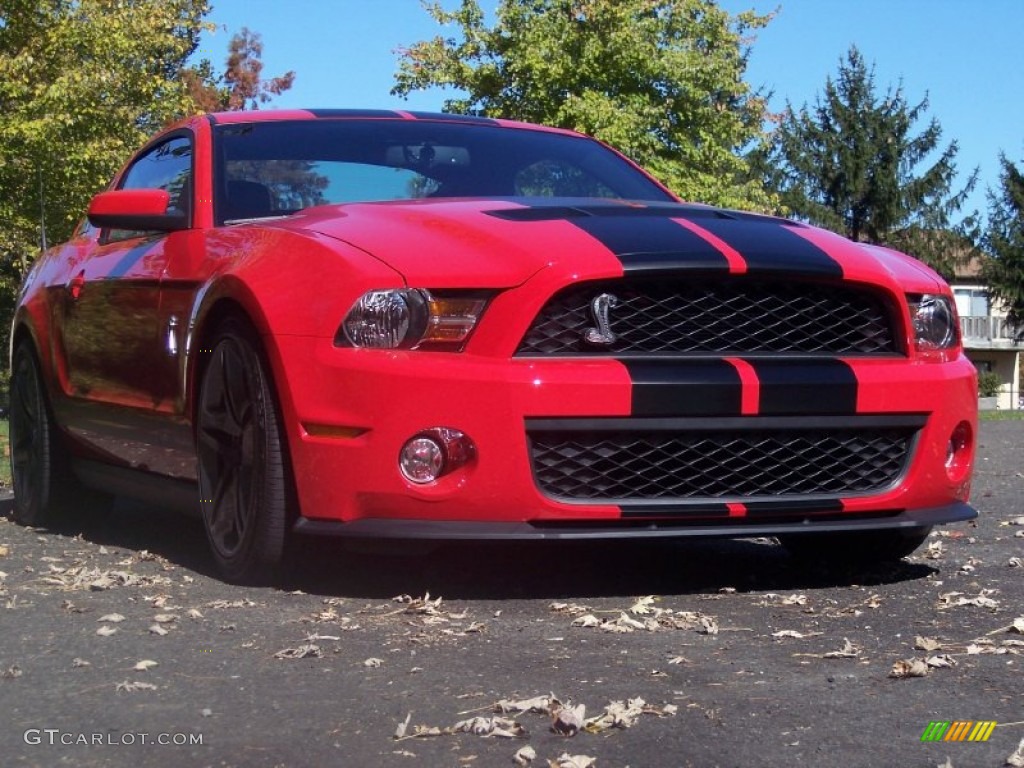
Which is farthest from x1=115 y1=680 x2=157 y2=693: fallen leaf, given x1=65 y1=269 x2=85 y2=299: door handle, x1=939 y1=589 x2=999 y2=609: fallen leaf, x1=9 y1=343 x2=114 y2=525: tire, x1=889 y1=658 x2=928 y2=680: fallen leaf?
x1=9 y1=343 x2=114 y2=525: tire

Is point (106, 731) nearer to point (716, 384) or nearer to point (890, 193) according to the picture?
point (716, 384)

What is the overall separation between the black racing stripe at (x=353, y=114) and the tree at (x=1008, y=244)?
51949 millimetres

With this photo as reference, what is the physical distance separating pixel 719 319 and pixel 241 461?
147 cm

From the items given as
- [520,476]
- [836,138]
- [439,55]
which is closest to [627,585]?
[520,476]

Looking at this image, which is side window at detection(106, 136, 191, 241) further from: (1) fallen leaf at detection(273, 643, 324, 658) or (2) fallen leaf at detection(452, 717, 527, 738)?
(2) fallen leaf at detection(452, 717, 527, 738)

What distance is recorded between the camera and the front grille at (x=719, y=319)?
4.50 metres

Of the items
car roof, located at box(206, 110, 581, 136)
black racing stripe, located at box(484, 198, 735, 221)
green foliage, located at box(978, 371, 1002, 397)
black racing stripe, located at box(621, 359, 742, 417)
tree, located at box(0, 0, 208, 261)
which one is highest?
tree, located at box(0, 0, 208, 261)

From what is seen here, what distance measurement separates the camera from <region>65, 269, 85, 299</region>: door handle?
21.1 ft

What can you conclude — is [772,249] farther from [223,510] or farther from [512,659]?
[223,510]

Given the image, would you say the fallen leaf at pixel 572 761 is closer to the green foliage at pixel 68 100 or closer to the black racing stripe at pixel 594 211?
the black racing stripe at pixel 594 211

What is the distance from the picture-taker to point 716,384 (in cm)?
452

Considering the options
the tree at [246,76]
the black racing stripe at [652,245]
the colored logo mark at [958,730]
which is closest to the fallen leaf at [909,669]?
the colored logo mark at [958,730]

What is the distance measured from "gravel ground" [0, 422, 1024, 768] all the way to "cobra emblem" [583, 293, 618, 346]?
0.73 meters

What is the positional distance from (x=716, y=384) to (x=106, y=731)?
6.55 feet
